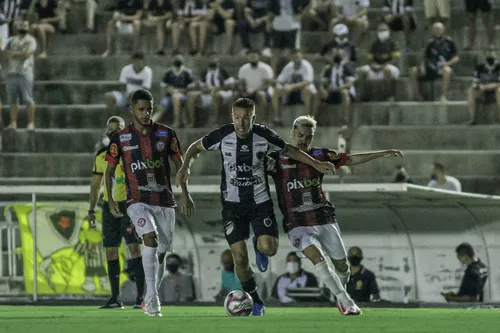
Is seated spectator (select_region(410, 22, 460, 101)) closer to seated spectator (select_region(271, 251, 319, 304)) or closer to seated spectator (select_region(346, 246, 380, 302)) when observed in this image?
seated spectator (select_region(271, 251, 319, 304))

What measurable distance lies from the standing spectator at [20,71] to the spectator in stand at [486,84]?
7945mm

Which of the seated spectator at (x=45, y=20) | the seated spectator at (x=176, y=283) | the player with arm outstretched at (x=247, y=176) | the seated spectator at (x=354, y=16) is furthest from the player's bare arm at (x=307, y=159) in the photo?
the seated spectator at (x=45, y=20)

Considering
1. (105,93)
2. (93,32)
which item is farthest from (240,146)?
(93,32)

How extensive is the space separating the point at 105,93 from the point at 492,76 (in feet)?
24.5

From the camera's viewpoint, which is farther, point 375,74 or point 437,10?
point 437,10

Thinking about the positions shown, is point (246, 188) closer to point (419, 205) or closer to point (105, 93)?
point (419, 205)

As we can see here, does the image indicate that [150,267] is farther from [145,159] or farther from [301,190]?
[301,190]

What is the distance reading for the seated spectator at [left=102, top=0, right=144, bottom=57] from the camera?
30.0 meters

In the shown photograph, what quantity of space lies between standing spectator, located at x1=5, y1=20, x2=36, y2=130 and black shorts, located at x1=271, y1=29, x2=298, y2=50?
446 centimetres

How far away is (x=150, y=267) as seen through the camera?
1455 cm

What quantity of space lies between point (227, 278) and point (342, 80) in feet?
24.0

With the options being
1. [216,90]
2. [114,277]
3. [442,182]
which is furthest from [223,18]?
[114,277]

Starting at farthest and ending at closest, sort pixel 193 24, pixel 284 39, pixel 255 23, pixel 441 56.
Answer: pixel 193 24 → pixel 255 23 → pixel 284 39 → pixel 441 56

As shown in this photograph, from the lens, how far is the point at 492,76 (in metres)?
26.8
